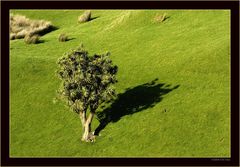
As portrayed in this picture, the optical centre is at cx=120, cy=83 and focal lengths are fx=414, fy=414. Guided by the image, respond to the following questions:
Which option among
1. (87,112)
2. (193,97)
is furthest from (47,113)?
(193,97)

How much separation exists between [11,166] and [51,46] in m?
34.6

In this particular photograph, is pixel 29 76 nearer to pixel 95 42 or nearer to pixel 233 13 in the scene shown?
pixel 95 42

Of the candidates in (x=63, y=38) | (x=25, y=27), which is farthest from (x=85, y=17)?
(x=63, y=38)

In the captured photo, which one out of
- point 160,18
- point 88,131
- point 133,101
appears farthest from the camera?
point 160,18

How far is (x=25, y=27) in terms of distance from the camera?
336 ft

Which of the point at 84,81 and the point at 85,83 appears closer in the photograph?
the point at 84,81

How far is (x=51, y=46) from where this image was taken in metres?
80.8

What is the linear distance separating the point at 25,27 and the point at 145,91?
167 ft

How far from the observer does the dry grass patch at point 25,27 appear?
307ft

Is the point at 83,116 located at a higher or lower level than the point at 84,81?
lower

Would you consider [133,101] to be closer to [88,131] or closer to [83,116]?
[83,116]

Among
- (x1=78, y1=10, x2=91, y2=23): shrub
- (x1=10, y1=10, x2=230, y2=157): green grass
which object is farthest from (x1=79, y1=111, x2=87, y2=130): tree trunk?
(x1=78, y1=10, x2=91, y2=23): shrub

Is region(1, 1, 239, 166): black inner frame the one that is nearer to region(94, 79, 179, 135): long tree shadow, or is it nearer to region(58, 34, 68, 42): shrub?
region(94, 79, 179, 135): long tree shadow

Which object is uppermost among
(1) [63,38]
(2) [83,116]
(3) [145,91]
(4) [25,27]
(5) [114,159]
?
(4) [25,27]
